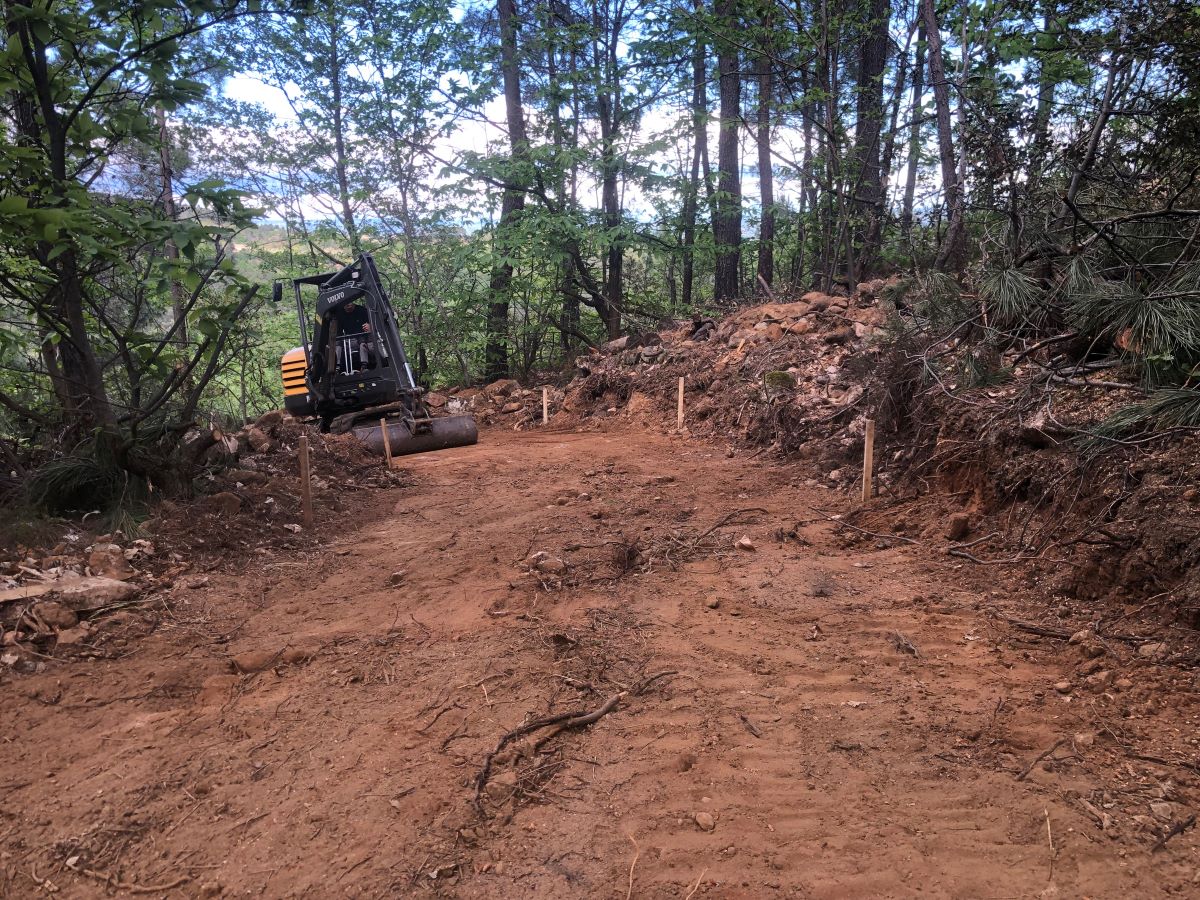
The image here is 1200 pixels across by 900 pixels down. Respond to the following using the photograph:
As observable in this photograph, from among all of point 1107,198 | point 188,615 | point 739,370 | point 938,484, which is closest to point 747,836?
point 188,615

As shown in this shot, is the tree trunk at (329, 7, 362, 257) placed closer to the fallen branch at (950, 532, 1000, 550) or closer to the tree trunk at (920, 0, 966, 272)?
the tree trunk at (920, 0, 966, 272)

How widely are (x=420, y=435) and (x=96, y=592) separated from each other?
267 inches

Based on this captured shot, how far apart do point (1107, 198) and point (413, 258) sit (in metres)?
16.1

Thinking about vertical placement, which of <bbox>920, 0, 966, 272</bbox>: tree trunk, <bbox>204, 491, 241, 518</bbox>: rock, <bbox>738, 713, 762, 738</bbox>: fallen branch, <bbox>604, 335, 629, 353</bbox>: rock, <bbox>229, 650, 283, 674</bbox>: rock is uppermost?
<bbox>920, 0, 966, 272</bbox>: tree trunk

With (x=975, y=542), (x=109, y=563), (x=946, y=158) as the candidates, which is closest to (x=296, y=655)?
(x=109, y=563)

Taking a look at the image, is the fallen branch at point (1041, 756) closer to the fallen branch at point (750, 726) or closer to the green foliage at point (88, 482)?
the fallen branch at point (750, 726)

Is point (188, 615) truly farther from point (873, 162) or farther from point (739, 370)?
point (873, 162)

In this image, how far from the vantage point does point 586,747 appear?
3211 mm

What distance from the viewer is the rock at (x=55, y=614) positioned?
4172mm

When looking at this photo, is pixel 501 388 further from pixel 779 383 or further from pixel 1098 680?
pixel 1098 680

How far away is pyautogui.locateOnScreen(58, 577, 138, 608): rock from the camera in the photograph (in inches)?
174

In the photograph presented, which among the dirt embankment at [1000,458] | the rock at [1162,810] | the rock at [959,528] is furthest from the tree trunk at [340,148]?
the rock at [1162,810]

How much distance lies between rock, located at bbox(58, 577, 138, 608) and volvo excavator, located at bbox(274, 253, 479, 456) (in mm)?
6024

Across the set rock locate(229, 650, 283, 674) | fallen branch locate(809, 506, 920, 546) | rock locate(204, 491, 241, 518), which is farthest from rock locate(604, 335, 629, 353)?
rock locate(229, 650, 283, 674)
